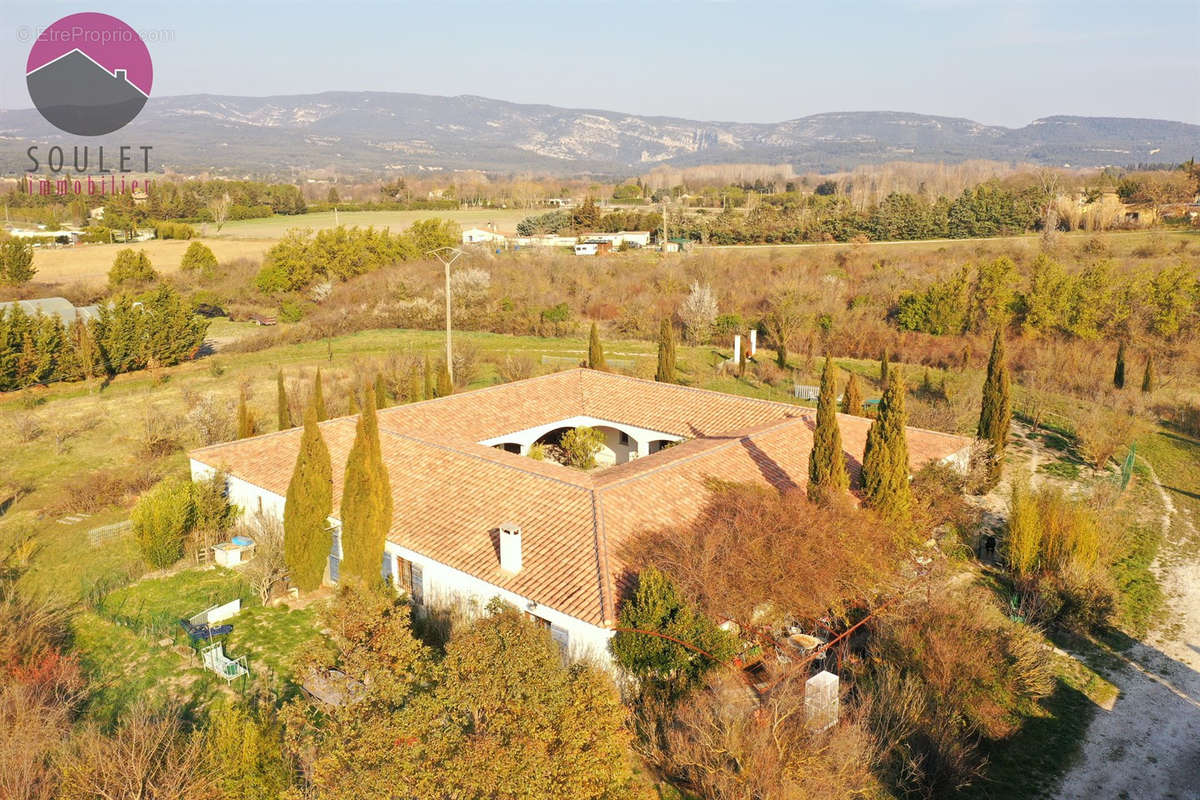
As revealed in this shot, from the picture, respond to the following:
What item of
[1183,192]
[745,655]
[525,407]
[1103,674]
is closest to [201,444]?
[525,407]

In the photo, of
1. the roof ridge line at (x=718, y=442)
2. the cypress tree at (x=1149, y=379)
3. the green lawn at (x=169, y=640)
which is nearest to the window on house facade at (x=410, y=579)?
the green lawn at (x=169, y=640)

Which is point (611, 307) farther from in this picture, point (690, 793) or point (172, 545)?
point (690, 793)

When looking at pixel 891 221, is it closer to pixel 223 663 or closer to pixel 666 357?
pixel 666 357

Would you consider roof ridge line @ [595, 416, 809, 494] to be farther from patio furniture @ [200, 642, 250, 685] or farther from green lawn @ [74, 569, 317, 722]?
patio furniture @ [200, 642, 250, 685]

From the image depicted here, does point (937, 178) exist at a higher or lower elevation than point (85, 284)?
higher

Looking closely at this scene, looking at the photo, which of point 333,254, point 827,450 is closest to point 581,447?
point 827,450

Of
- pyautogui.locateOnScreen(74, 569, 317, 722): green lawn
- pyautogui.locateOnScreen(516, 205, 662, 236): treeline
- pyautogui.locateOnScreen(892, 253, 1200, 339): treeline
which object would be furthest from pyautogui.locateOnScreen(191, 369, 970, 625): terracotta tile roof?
pyautogui.locateOnScreen(516, 205, 662, 236): treeline
